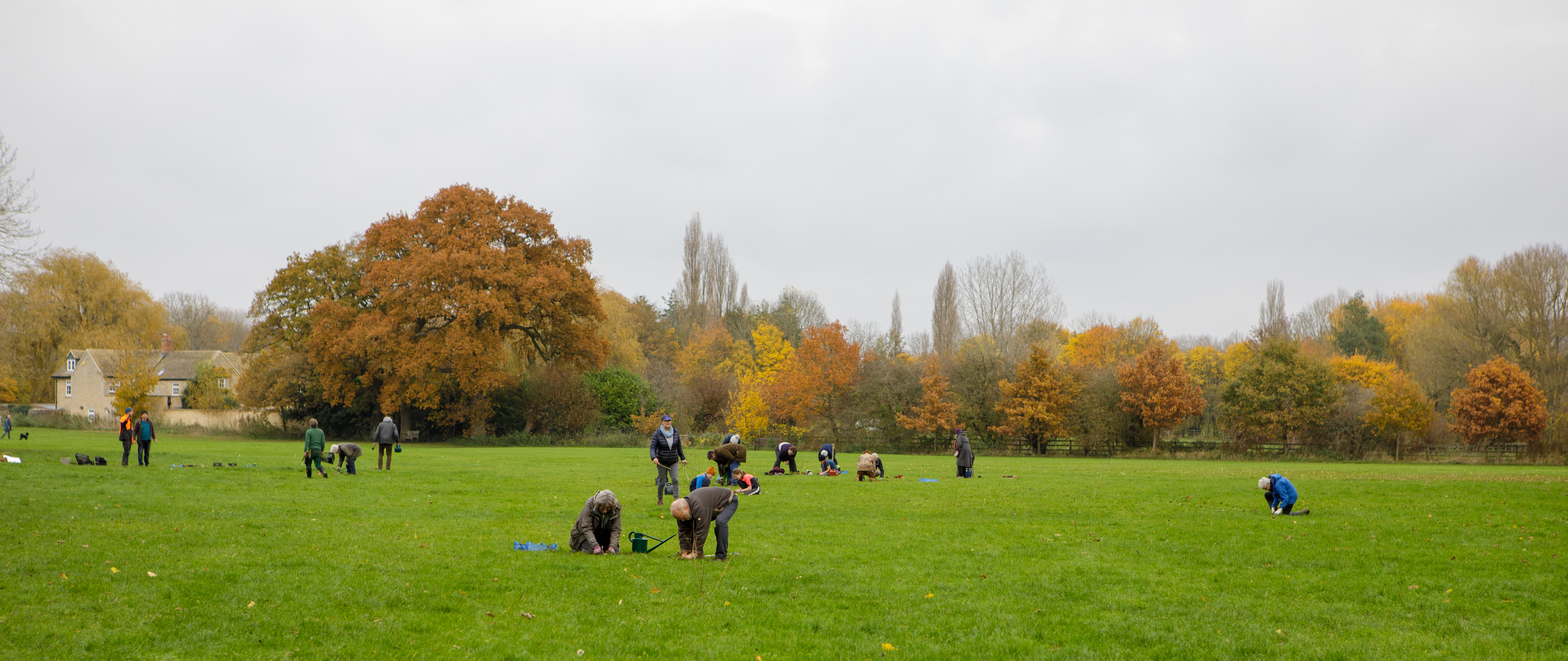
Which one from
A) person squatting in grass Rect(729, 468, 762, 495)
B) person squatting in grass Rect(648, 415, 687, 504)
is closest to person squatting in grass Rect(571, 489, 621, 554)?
person squatting in grass Rect(648, 415, 687, 504)

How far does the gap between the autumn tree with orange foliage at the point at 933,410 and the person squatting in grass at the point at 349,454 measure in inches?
1278

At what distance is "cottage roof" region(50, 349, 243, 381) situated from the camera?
72562mm

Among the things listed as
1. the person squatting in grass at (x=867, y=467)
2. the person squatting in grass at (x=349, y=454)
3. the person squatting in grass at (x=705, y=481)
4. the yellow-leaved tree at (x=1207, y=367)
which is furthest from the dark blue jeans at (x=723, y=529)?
the yellow-leaved tree at (x=1207, y=367)

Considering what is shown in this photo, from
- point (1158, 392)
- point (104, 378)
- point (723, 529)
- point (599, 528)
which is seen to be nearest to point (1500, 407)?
point (1158, 392)

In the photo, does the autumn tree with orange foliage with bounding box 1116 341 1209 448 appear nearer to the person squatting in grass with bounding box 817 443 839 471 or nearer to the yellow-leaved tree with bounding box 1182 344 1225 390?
the yellow-leaved tree with bounding box 1182 344 1225 390

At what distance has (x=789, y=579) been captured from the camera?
10.5m

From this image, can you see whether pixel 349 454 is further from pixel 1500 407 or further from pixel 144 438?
pixel 1500 407

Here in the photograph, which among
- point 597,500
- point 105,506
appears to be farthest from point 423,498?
point 597,500

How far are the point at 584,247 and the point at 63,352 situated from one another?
180ft

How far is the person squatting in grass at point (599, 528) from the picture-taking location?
12.0 metres

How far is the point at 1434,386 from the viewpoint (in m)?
52.1

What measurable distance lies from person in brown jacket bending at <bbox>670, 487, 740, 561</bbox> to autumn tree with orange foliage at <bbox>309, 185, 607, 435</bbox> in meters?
36.9

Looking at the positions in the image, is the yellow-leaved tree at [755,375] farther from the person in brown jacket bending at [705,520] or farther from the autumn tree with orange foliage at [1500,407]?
the autumn tree with orange foliage at [1500,407]

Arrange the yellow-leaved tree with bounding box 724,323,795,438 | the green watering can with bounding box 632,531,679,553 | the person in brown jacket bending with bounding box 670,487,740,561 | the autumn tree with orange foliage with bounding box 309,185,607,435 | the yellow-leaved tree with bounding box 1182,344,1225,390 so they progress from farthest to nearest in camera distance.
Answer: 1. the yellow-leaved tree with bounding box 1182,344,1225,390
2. the yellow-leaved tree with bounding box 724,323,795,438
3. the autumn tree with orange foliage with bounding box 309,185,607,435
4. the green watering can with bounding box 632,531,679,553
5. the person in brown jacket bending with bounding box 670,487,740,561
